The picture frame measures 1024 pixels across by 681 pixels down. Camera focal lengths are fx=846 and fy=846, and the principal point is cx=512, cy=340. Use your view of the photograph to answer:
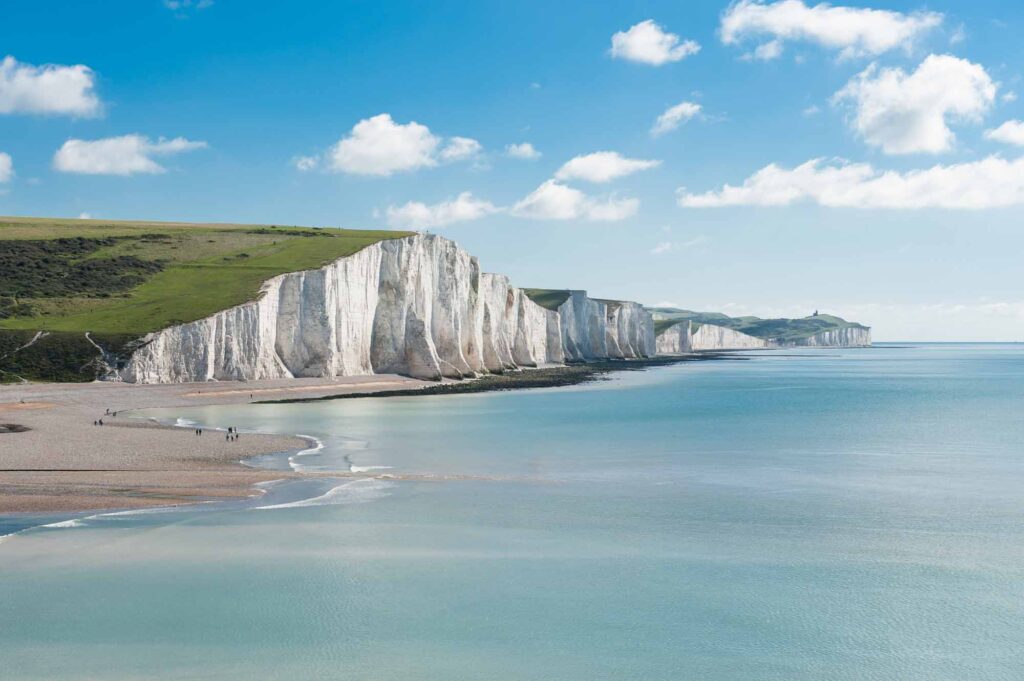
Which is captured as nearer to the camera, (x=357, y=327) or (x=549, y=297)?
(x=357, y=327)

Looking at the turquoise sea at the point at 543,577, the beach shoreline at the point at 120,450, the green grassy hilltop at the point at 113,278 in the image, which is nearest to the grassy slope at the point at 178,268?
the green grassy hilltop at the point at 113,278

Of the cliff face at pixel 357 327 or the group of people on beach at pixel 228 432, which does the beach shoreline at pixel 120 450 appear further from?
the cliff face at pixel 357 327

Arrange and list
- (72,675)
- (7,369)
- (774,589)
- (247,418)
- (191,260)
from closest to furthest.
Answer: (72,675) → (774,589) → (247,418) → (7,369) → (191,260)

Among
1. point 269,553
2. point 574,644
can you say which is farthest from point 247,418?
point 574,644

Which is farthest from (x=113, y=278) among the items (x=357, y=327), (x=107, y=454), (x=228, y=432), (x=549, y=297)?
(x=549, y=297)

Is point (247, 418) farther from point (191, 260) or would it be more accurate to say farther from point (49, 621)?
point (191, 260)

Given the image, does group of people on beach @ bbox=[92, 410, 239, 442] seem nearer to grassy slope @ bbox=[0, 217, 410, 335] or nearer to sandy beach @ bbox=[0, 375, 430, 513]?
sandy beach @ bbox=[0, 375, 430, 513]

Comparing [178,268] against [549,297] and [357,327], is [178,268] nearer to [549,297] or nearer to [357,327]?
[357,327]
